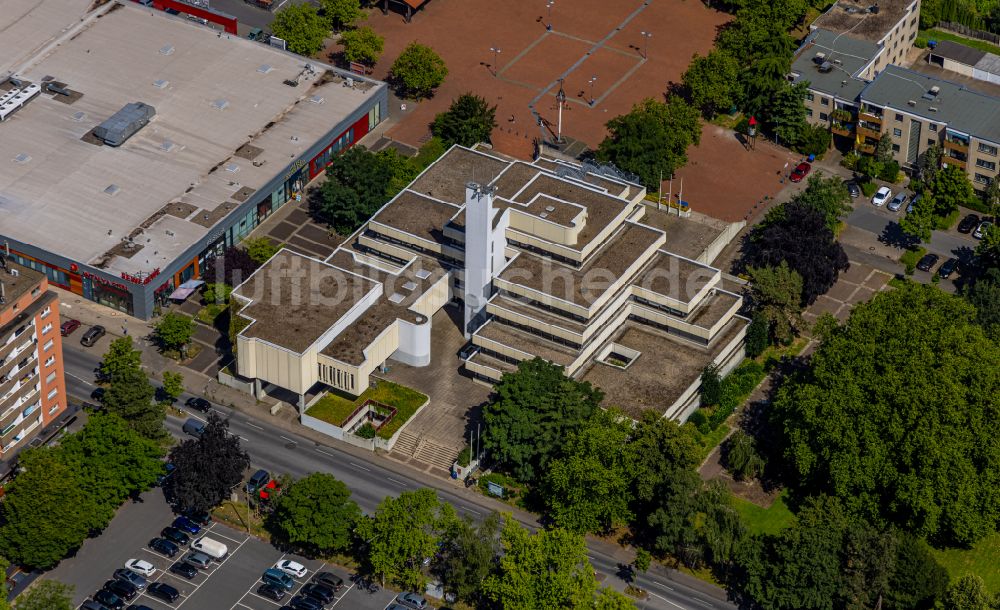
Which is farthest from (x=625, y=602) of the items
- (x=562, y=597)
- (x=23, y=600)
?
(x=23, y=600)

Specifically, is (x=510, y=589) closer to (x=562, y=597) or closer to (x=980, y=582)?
(x=562, y=597)

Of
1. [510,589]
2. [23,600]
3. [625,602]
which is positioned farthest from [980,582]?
[23,600]

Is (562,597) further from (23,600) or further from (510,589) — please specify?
(23,600)

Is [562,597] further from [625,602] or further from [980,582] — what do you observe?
[980,582]

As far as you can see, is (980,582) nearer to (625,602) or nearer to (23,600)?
(625,602)

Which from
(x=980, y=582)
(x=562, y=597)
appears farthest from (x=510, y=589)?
(x=980, y=582)

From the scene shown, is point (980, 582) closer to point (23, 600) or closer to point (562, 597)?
point (562, 597)
